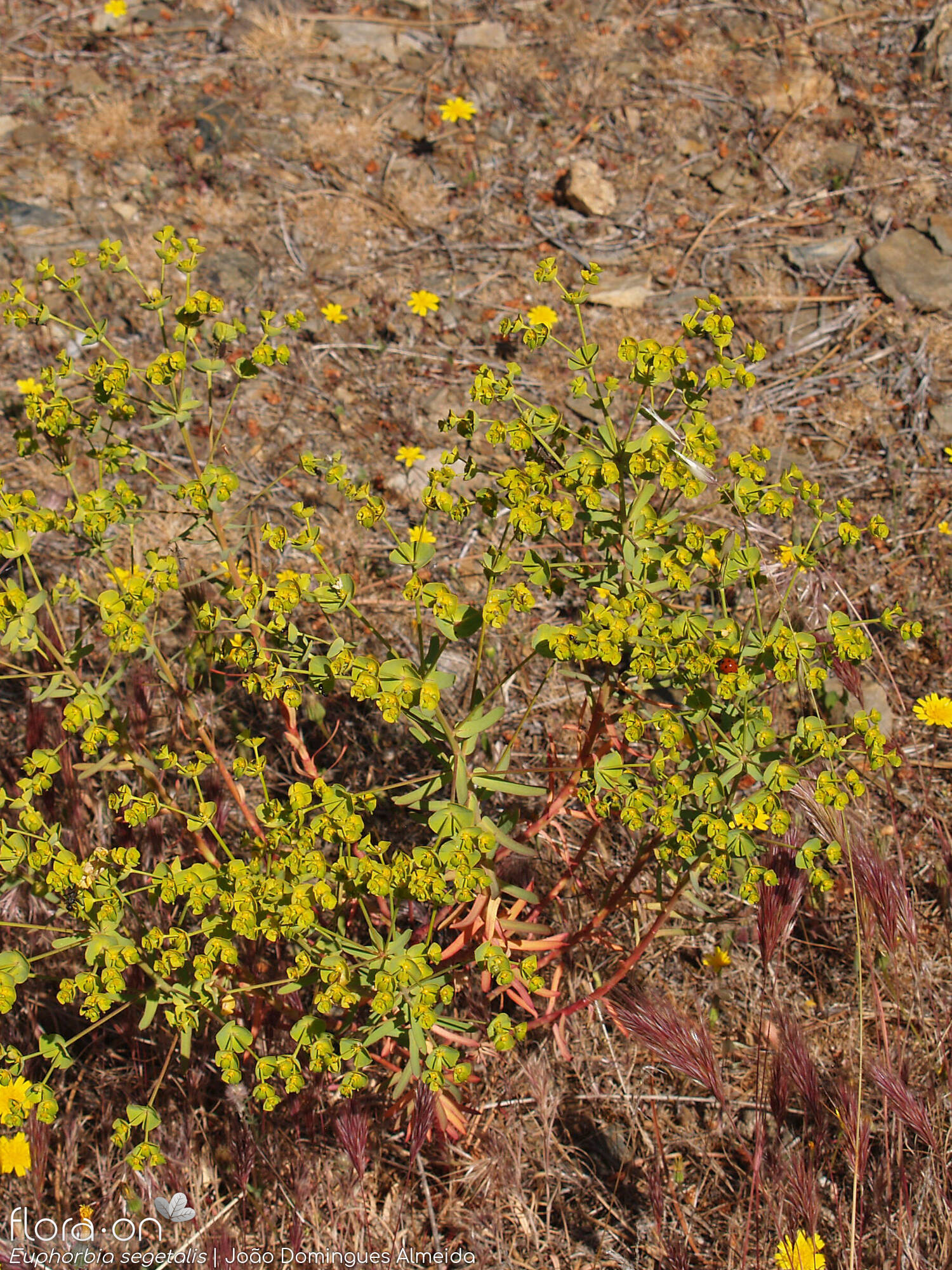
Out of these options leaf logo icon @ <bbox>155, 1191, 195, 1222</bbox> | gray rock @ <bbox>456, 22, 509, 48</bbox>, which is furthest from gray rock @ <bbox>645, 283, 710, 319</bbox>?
leaf logo icon @ <bbox>155, 1191, 195, 1222</bbox>

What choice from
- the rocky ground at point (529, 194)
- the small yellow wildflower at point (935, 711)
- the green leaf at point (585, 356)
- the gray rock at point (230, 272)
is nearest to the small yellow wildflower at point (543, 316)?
the rocky ground at point (529, 194)

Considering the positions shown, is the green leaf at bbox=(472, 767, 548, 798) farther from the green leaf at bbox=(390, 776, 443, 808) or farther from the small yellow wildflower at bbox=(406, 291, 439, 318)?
the small yellow wildflower at bbox=(406, 291, 439, 318)

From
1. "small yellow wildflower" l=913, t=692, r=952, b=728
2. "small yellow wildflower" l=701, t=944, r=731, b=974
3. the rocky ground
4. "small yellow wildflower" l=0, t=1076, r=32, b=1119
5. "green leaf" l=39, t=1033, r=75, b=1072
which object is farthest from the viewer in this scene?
the rocky ground

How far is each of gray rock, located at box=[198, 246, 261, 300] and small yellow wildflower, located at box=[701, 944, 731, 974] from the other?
3.43m

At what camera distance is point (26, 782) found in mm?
2088

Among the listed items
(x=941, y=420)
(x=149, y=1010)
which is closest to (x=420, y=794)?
(x=149, y=1010)

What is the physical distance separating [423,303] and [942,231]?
8.25 ft

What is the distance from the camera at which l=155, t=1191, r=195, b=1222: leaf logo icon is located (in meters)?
2.32

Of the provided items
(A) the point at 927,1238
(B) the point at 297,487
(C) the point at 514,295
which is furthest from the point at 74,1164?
(C) the point at 514,295

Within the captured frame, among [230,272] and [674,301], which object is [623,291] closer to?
[674,301]

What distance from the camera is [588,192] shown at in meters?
4.95

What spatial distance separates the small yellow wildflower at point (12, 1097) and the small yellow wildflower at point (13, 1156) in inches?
22.5

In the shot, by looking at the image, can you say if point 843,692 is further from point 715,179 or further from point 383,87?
point 383,87

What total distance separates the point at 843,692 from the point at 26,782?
2601mm
